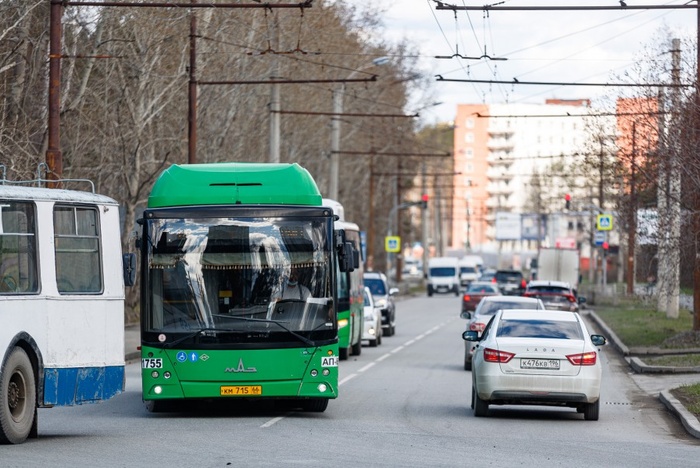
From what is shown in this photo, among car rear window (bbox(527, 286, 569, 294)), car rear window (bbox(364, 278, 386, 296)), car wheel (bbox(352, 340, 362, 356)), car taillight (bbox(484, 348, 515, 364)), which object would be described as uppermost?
car taillight (bbox(484, 348, 515, 364))

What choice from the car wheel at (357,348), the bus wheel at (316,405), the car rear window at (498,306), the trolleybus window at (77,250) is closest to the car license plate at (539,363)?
the bus wheel at (316,405)

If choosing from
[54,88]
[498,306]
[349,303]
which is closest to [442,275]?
[349,303]

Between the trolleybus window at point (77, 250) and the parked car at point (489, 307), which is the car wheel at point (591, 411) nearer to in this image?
the trolleybus window at point (77, 250)

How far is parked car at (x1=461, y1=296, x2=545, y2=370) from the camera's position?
27.5 m

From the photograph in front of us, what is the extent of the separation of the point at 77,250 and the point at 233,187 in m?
2.93

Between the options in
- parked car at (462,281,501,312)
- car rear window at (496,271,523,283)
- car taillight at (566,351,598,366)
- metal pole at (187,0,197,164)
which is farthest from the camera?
car rear window at (496,271,523,283)

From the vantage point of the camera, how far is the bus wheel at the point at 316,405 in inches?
706

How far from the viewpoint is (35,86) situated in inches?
1415

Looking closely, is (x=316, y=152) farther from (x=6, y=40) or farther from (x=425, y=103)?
(x=6, y=40)

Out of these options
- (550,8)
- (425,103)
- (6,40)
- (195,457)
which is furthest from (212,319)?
(425,103)

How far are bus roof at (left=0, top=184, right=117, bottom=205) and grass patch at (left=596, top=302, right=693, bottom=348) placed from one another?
2081 cm

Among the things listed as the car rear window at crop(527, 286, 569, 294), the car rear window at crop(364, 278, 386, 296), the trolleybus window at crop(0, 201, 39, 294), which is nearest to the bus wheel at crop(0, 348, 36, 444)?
the trolleybus window at crop(0, 201, 39, 294)

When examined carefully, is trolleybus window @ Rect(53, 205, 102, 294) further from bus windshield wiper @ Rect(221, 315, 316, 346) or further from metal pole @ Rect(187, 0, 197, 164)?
metal pole @ Rect(187, 0, 197, 164)

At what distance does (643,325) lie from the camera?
44.3 meters
